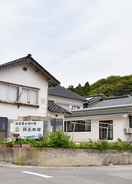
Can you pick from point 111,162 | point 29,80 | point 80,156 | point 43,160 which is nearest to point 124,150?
point 111,162

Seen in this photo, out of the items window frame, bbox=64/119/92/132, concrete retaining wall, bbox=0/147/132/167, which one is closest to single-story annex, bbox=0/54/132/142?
window frame, bbox=64/119/92/132

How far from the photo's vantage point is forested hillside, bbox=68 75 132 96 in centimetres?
6619

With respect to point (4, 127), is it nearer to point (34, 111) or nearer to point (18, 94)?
point (18, 94)

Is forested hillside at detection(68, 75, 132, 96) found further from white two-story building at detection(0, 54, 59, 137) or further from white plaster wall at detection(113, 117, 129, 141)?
white two-story building at detection(0, 54, 59, 137)

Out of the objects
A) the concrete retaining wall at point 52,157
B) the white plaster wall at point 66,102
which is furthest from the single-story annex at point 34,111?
the white plaster wall at point 66,102

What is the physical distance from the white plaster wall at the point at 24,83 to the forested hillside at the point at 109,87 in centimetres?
3865

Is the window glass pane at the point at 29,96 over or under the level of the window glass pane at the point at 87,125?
over

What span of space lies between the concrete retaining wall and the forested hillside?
4564 centimetres

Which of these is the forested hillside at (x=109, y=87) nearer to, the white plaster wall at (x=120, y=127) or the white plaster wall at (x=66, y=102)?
the white plaster wall at (x=66, y=102)

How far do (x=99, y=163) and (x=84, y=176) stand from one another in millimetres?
5547

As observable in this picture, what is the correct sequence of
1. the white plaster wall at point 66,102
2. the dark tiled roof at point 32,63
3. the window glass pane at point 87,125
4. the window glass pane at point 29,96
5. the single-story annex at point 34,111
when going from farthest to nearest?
1. the white plaster wall at point 66,102
2. the window glass pane at point 87,125
3. the window glass pane at point 29,96
4. the dark tiled roof at point 32,63
5. the single-story annex at point 34,111

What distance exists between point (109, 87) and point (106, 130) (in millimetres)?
35482

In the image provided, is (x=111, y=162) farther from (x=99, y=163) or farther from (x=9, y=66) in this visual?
(x=9, y=66)

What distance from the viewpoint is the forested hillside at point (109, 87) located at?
6619cm
